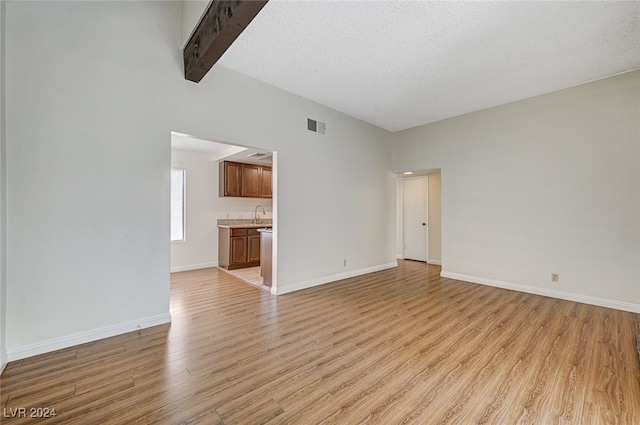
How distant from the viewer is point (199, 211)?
5.78 metres

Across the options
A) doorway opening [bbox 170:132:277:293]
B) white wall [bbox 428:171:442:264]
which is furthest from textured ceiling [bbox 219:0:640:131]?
white wall [bbox 428:171:442:264]

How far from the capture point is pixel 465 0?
2.23 meters

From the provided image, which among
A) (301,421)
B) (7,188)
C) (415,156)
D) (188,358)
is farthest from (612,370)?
(7,188)

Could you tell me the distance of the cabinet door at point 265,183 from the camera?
647cm

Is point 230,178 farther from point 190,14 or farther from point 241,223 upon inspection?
point 190,14

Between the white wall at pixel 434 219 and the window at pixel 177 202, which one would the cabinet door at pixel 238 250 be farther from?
the white wall at pixel 434 219

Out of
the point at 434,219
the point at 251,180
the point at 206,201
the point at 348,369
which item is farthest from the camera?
the point at 434,219

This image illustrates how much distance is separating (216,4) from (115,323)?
3.23m

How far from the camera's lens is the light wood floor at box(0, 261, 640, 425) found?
5.32 ft

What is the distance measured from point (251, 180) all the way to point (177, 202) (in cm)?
170

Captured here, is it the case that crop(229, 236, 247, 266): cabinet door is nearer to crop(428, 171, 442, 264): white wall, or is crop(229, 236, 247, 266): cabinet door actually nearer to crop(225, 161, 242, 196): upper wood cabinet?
crop(225, 161, 242, 196): upper wood cabinet

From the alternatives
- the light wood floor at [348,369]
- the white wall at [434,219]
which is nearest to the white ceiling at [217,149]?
the light wood floor at [348,369]

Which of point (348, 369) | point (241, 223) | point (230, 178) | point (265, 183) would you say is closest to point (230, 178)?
point (230, 178)

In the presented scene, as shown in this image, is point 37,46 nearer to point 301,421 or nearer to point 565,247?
point 301,421
